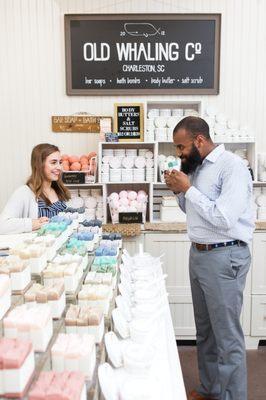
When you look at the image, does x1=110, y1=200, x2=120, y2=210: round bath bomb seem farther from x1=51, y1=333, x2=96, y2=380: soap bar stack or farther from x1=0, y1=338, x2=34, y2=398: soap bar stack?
x1=0, y1=338, x2=34, y2=398: soap bar stack

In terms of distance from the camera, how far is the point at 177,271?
4.18 metres

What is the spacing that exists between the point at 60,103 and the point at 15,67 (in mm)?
588

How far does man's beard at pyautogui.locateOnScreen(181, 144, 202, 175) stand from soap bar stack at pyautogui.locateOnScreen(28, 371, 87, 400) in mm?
1750

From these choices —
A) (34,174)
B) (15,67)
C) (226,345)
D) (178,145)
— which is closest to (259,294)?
(226,345)

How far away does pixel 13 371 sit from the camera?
1154mm

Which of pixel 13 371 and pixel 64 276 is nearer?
pixel 13 371

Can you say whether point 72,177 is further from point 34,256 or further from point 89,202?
point 34,256

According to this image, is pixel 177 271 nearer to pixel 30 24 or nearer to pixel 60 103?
pixel 60 103

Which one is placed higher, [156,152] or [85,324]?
[156,152]

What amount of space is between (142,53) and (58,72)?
0.90m

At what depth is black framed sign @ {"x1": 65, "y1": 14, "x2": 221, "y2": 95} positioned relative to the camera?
4.45m

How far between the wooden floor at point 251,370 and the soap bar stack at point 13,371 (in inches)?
97.3

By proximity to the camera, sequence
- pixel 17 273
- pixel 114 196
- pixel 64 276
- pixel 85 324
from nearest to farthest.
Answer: pixel 85 324, pixel 17 273, pixel 64 276, pixel 114 196

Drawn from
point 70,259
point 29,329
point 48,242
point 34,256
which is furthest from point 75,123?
point 29,329
